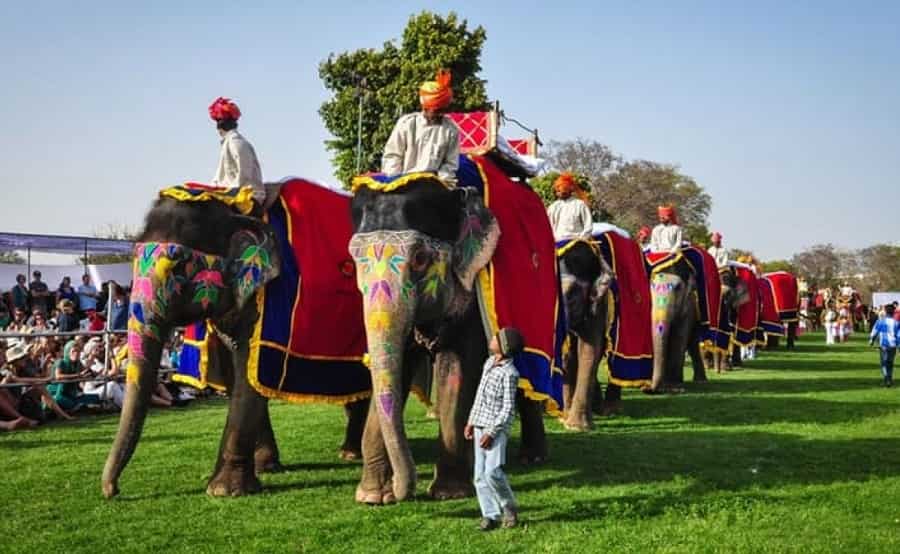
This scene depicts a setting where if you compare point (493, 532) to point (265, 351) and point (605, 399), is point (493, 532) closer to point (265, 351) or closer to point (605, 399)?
point (265, 351)

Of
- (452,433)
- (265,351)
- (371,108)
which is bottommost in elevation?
(452,433)

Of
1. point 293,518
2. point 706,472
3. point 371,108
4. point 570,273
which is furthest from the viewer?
point 371,108

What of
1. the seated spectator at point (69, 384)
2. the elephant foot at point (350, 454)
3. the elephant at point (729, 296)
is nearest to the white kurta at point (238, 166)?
the elephant foot at point (350, 454)

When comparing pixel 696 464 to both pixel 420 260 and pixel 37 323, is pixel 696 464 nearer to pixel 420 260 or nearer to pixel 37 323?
pixel 420 260

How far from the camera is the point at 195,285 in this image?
28.3 feet

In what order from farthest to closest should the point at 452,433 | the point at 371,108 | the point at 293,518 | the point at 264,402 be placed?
the point at 371,108 → the point at 264,402 → the point at 452,433 → the point at 293,518

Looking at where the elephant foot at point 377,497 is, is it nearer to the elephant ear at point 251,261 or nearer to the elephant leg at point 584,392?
the elephant ear at point 251,261

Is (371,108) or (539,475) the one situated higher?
(371,108)

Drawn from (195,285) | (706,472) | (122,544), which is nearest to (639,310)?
(706,472)

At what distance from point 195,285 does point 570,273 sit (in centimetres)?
556

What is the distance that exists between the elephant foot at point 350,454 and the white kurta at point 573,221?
154 inches

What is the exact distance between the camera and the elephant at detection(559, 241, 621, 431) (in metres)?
12.8

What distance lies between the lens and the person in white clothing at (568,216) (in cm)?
1334

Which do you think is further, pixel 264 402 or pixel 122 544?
pixel 264 402
